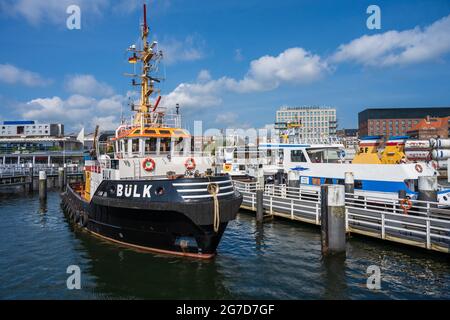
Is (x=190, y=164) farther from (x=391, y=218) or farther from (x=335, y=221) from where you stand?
(x=391, y=218)

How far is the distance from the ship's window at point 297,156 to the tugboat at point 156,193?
10.5 m

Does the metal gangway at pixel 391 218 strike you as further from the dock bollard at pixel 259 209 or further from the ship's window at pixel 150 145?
the ship's window at pixel 150 145

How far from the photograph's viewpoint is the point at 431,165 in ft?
57.2

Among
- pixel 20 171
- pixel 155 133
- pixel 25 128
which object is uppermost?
pixel 25 128

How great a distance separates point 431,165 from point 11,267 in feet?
65.6

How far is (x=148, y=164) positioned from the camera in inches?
509

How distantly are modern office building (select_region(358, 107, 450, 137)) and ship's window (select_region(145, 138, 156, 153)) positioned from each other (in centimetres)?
12406

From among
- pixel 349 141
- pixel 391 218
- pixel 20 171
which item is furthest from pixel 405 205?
pixel 20 171

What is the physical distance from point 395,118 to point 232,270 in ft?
436

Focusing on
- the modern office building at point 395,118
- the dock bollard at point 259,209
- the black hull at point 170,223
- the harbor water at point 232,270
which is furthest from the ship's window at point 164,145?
the modern office building at point 395,118

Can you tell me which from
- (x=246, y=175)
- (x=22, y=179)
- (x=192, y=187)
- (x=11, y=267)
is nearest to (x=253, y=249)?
(x=192, y=187)

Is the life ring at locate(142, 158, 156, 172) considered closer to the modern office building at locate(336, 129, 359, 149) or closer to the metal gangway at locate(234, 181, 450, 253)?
the metal gangway at locate(234, 181, 450, 253)

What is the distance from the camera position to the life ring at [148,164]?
12.9m

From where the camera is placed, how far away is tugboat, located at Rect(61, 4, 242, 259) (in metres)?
10.2
